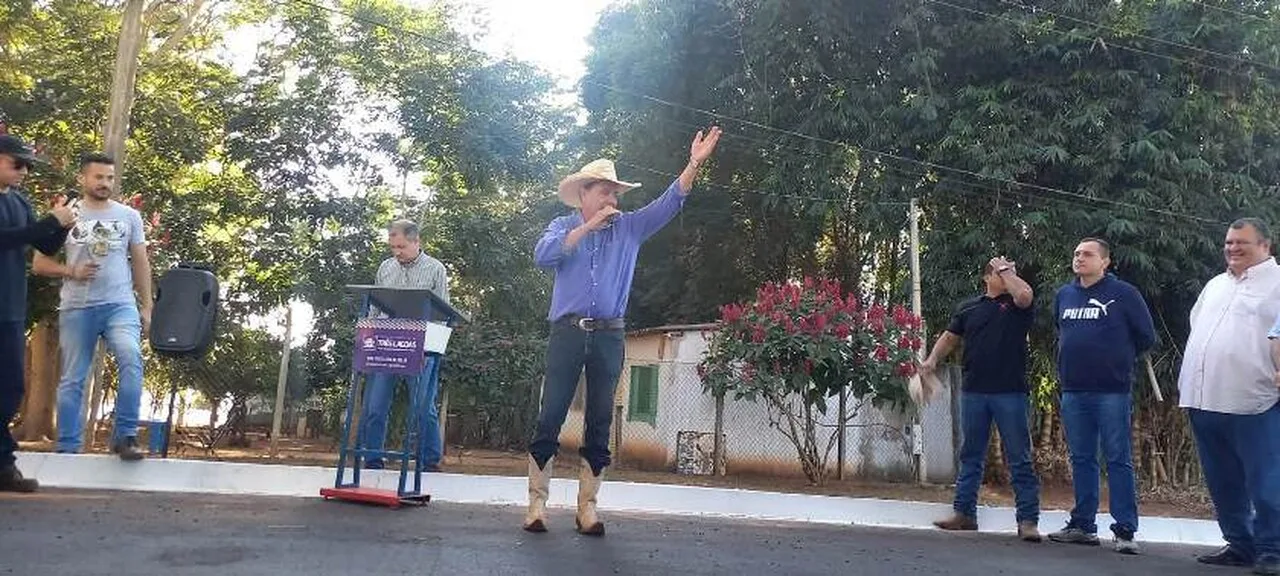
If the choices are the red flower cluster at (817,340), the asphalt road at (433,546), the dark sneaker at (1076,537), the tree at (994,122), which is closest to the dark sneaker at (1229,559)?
the asphalt road at (433,546)

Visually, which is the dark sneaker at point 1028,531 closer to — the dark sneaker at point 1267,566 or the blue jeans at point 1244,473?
the blue jeans at point 1244,473

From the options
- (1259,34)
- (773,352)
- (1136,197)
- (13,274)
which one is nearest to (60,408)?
(13,274)

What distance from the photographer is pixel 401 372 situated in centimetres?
493

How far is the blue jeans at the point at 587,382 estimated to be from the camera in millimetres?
4383

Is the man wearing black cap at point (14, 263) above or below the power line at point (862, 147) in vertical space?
below

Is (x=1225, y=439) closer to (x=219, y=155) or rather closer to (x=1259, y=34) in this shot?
(x=1259, y=34)

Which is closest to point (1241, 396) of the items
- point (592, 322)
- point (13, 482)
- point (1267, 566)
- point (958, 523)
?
point (1267, 566)

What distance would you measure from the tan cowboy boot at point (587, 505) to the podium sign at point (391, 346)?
1095 millimetres

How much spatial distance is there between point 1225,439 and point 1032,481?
1025 mm

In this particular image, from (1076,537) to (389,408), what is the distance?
3.93m

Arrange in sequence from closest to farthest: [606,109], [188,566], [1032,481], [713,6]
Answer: [188,566]
[1032,481]
[713,6]
[606,109]

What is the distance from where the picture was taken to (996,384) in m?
5.68

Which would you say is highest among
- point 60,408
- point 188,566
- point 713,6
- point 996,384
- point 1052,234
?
point 713,6

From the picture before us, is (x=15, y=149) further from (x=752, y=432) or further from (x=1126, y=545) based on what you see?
(x=752, y=432)
